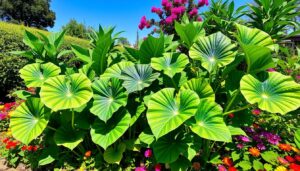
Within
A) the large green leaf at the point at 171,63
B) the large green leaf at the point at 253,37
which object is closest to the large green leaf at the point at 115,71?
the large green leaf at the point at 171,63

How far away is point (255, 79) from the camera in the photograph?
1823 millimetres

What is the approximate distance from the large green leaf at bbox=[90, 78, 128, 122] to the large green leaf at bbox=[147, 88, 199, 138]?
1.03 feet

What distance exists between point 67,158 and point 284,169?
189 cm

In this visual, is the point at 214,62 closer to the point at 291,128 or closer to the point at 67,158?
the point at 291,128

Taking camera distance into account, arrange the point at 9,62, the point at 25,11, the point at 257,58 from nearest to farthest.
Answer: the point at 257,58 < the point at 9,62 < the point at 25,11

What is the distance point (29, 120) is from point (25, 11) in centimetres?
3536

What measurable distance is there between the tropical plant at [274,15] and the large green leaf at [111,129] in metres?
1.62

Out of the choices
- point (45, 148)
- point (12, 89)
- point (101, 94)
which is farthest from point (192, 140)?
point (12, 89)

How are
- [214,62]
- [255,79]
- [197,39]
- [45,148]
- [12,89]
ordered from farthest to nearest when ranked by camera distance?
1. [12,89]
2. [45,148]
3. [197,39]
4. [214,62]
5. [255,79]

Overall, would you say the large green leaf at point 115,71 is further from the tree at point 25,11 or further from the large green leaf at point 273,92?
the tree at point 25,11

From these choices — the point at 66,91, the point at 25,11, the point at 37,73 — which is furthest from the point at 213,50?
the point at 25,11

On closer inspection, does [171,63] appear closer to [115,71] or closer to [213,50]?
[213,50]

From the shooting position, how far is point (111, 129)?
206cm

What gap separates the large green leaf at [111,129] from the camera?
1.97 m
